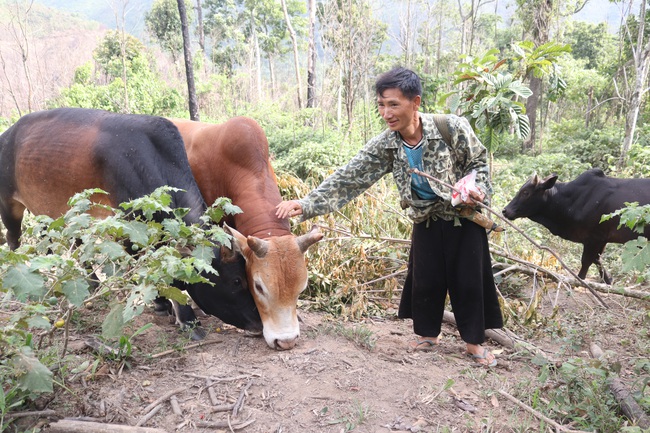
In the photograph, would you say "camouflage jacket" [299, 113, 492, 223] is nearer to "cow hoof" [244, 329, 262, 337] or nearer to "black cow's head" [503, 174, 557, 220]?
"cow hoof" [244, 329, 262, 337]

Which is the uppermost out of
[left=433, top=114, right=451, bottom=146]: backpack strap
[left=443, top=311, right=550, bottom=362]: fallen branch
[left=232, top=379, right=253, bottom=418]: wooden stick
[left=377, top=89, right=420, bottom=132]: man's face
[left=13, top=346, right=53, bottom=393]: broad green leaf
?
[left=377, top=89, right=420, bottom=132]: man's face

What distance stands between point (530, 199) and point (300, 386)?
413 centimetres

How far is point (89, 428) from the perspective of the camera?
7.45 ft

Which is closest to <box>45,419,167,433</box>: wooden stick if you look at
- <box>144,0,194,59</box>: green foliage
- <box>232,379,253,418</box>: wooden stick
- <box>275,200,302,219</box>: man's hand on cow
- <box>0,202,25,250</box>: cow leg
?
<box>232,379,253,418</box>: wooden stick

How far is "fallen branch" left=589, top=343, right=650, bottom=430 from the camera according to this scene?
2.50 metres

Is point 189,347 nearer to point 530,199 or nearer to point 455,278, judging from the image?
point 455,278

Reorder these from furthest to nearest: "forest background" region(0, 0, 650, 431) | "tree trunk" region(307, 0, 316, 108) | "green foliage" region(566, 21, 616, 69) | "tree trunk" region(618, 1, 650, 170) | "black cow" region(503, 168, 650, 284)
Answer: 1. "green foliage" region(566, 21, 616, 69)
2. "tree trunk" region(307, 0, 316, 108)
3. "tree trunk" region(618, 1, 650, 170)
4. "black cow" region(503, 168, 650, 284)
5. "forest background" region(0, 0, 650, 431)

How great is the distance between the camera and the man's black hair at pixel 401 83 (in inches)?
121

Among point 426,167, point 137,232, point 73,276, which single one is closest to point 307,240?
point 426,167

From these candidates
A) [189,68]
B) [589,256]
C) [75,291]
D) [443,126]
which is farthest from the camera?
[189,68]

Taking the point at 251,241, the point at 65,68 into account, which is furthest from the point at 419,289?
the point at 65,68

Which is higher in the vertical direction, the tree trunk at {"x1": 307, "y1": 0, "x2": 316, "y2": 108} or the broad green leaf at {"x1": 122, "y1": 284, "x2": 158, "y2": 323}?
the tree trunk at {"x1": 307, "y1": 0, "x2": 316, "y2": 108}

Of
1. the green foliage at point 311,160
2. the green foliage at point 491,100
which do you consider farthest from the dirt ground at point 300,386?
the green foliage at point 311,160

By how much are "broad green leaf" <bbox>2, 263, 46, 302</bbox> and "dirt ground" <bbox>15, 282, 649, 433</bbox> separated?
26.9 inches
